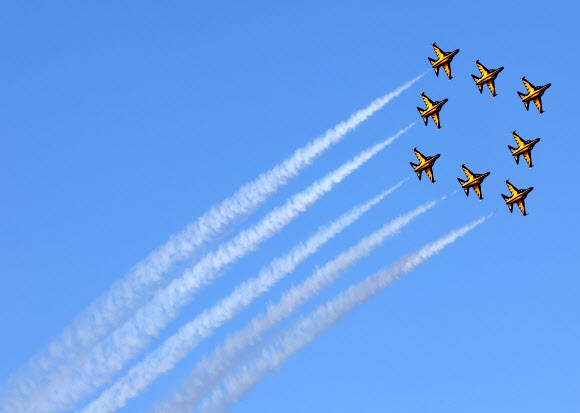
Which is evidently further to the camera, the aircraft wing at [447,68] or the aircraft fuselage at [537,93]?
the aircraft fuselage at [537,93]

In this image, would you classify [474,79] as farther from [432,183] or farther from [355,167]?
[355,167]

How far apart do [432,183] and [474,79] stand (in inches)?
515

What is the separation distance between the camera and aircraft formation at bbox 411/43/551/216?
4668 inches

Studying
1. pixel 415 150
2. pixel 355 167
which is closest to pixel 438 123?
pixel 415 150

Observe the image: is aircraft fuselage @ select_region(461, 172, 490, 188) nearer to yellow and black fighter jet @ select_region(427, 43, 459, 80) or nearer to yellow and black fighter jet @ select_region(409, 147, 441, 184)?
yellow and black fighter jet @ select_region(409, 147, 441, 184)

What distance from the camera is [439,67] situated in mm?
120812

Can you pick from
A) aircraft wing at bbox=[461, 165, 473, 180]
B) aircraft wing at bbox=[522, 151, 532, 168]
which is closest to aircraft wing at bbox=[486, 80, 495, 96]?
aircraft wing at bbox=[522, 151, 532, 168]

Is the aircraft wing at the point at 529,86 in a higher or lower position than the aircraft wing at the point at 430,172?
higher

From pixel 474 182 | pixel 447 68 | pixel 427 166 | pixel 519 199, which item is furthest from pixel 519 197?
pixel 447 68

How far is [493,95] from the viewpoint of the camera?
400ft

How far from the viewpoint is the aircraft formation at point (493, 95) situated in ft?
389

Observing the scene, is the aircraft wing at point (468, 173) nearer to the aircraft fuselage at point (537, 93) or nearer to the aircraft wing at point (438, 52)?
the aircraft fuselage at point (537, 93)

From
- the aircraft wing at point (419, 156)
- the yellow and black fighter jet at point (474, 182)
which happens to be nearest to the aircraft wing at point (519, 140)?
the yellow and black fighter jet at point (474, 182)

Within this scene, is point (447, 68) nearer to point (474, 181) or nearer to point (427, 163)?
point (427, 163)
